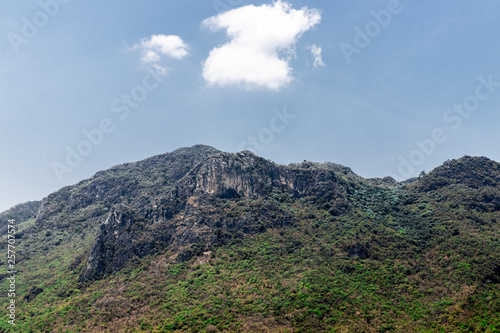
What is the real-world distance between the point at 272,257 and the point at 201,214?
31.4 meters

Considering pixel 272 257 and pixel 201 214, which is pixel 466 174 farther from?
pixel 201 214

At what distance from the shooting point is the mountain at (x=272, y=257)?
6062 centimetres

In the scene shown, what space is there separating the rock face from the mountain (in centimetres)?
42

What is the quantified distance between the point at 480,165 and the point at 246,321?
119 metres

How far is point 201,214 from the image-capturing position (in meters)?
104

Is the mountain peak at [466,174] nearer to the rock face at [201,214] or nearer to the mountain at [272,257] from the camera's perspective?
the mountain at [272,257]

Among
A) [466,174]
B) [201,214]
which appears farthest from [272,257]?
[466,174]

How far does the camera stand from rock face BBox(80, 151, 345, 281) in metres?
93.7

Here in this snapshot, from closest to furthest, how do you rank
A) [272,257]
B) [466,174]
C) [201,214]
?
1. [272,257]
2. [201,214]
3. [466,174]

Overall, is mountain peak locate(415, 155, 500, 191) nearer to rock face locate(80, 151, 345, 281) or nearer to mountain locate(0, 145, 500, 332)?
mountain locate(0, 145, 500, 332)

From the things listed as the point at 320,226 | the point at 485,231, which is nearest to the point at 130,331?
the point at 320,226

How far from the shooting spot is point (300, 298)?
211 feet

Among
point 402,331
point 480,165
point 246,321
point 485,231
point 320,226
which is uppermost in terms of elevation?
point 480,165

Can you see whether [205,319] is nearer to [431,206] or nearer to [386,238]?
[386,238]
